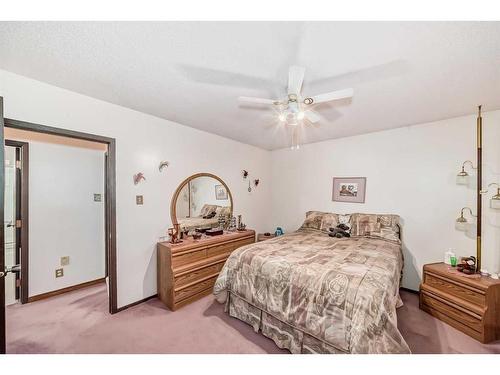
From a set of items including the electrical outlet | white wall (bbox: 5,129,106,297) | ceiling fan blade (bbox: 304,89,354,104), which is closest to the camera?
ceiling fan blade (bbox: 304,89,354,104)

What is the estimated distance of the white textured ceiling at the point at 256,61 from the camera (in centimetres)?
121

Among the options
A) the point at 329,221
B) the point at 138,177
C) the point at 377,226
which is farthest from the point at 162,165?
the point at 377,226

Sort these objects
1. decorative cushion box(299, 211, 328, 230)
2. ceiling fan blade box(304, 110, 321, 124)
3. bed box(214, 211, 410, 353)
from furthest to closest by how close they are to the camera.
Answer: decorative cushion box(299, 211, 328, 230) < ceiling fan blade box(304, 110, 321, 124) < bed box(214, 211, 410, 353)

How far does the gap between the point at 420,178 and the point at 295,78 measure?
8.77ft

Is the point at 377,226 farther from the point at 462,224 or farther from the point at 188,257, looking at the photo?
the point at 188,257

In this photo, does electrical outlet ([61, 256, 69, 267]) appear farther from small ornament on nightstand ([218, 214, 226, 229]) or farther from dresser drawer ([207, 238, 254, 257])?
small ornament on nightstand ([218, 214, 226, 229])

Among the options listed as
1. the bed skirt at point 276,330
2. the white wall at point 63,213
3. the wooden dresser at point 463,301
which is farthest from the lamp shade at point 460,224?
the white wall at point 63,213

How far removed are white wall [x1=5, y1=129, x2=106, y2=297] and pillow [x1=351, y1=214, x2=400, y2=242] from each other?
4134 millimetres

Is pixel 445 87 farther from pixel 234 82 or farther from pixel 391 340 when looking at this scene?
pixel 391 340

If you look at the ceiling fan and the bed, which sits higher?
the ceiling fan

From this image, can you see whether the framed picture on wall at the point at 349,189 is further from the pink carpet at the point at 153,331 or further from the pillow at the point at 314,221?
the pink carpet at the point at 153,331

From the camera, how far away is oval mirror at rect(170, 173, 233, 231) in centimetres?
294

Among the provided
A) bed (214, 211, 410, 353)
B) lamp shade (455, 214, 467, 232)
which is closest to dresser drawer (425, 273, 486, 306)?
bed (214, 211, 410, 353)
